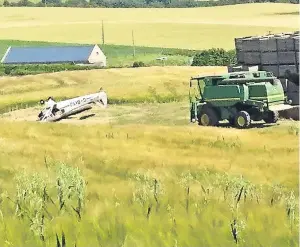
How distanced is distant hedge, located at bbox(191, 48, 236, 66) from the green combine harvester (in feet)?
138

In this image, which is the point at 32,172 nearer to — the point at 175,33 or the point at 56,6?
the point at 175,33

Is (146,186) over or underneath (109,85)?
underneath

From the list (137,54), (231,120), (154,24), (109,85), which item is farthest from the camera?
(154,24)

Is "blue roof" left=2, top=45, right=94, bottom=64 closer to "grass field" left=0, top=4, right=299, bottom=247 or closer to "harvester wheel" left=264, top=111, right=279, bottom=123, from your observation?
"harvester wheel" left=264, top=111, right=279, bottom=123

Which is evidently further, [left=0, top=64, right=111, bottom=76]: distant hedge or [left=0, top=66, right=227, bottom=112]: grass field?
[left=0, top=64, right=111, bottom=76]: distant hedge

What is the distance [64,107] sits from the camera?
3334 centimetres

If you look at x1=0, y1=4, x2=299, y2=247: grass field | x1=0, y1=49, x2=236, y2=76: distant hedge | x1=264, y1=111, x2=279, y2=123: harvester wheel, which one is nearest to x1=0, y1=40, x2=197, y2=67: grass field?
x1=0, y1=49, x2=236, y2=76: distant hedge

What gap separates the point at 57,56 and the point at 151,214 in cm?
6655

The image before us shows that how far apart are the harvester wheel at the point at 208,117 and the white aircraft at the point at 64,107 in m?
8.08

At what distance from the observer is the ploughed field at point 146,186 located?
9.80 m

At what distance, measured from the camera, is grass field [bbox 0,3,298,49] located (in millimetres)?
101812

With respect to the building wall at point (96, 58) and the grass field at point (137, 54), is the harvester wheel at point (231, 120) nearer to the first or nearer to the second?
the building wall at point (96, 58)

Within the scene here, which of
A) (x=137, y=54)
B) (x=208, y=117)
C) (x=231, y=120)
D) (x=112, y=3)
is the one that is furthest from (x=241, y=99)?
(x=112, y=3)

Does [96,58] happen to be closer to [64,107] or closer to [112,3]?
[64,107]
